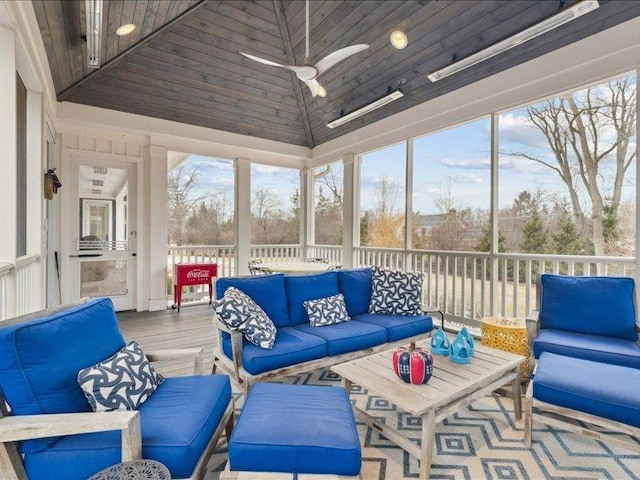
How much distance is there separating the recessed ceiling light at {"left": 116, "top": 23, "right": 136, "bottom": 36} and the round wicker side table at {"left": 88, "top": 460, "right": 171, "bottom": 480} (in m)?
4.22

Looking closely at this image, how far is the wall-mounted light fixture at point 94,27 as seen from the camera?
2637mm

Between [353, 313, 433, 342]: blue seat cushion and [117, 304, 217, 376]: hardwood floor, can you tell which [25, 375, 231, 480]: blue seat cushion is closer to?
[117, 304, 217, 376]: hardwood floor

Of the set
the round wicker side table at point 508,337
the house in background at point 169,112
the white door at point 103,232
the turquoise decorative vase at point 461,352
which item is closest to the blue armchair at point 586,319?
the round wicker side table at point 508,337

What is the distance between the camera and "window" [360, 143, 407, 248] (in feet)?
17.8

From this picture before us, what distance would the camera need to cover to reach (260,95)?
573cm

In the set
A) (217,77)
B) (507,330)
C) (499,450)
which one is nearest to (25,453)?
(499,450)

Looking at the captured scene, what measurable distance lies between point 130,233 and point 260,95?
3163mm

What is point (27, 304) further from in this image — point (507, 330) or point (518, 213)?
point (518, 213)

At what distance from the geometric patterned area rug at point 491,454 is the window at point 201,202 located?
15.4 feet

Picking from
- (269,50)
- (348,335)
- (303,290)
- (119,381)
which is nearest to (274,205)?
(269,50)

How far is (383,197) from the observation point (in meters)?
5.76

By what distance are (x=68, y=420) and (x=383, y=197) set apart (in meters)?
5.12

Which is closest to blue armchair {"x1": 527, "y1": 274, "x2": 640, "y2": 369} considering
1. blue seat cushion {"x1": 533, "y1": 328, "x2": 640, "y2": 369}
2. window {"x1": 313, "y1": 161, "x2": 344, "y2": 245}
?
blue seat cushion {"x1": 533, "y1": 328, "x2": 640, "y2": 369}

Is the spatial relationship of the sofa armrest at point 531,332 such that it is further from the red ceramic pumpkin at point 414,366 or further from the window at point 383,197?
the window at point 383,197
